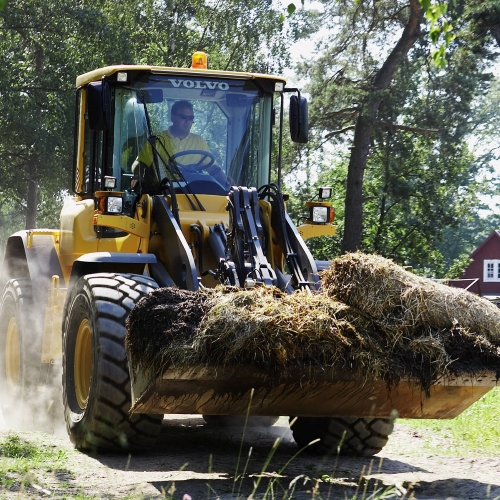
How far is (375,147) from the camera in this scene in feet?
94.7

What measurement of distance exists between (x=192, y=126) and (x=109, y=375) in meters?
2.56

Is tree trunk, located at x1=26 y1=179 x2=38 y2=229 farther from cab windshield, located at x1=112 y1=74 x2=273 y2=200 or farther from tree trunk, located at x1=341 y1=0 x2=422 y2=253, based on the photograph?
cab windshield, located at x1=112 y1=74 x2=273 y2=200

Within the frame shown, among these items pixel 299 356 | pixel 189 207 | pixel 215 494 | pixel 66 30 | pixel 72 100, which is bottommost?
pixel 215 494

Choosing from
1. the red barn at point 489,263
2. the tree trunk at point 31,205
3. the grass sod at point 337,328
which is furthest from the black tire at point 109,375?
the red barn at point 489,263

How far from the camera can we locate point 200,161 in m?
8.34

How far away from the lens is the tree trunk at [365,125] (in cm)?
2577

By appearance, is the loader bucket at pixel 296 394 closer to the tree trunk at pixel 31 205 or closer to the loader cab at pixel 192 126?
the loader cab at pixel 192 126

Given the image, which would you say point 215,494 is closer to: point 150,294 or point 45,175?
point 150,294

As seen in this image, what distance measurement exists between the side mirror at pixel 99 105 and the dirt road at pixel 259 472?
2455 millimetres

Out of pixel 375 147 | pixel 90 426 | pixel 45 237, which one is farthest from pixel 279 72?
pixel 90 426

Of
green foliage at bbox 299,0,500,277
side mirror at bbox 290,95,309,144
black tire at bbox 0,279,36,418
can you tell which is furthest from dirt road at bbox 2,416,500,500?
green foliage at bbox 299,0,500,277

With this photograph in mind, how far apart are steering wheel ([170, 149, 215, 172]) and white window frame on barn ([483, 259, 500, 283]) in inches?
2140

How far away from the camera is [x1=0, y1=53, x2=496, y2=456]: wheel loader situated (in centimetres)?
627

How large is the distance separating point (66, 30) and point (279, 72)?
8202 mm
